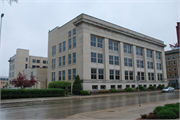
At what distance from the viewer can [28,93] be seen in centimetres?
2691

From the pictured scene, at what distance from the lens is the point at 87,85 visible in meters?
36.3

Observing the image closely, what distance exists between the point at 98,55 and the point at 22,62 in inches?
2275

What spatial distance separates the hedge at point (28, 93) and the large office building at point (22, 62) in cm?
6022

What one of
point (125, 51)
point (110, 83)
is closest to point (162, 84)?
point (125, 51)

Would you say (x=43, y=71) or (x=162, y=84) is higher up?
(x=43, y=71)

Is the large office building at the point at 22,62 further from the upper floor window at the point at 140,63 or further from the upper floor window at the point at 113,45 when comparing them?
the upper floor window at the point at 140,63

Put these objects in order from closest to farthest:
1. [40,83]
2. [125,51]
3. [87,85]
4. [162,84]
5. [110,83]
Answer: [87,85] → [110,83] → [125,51] → [40,83] → [162,84]

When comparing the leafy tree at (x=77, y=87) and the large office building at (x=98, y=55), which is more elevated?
the large office building at (x=98, y=55)

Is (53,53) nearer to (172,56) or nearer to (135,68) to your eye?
(135,68)

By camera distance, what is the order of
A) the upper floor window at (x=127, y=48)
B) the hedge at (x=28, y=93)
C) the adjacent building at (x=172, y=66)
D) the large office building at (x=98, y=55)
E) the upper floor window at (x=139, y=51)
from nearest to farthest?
the hedge at (x=28, y=93) < the large office building at (x=98, y=55) < the upper floor window at (x=127, y=48) < the upper floor window at (x=139, y=51) < the adjacent building at (x=172, y=66)

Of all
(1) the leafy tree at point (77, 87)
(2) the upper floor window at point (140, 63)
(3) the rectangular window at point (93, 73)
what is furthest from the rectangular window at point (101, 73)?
(2) the upper floor window at point (140, 63)

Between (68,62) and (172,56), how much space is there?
6292 centimetres

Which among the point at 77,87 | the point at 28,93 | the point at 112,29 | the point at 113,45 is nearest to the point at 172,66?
the point at 113,45

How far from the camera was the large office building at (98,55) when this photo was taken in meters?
38.0
